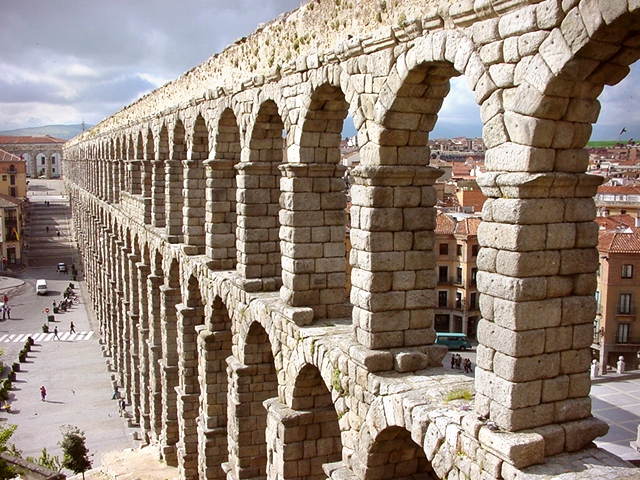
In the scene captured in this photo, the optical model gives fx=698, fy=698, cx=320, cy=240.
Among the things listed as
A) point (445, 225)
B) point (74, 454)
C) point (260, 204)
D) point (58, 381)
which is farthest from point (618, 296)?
point (58, 381)

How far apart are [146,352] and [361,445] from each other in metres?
17.7

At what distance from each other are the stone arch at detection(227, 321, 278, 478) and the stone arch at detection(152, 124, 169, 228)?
956 centimetres

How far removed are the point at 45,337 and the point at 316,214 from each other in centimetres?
3368

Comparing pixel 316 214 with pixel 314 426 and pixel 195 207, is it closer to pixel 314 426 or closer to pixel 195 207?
pixel 314 426

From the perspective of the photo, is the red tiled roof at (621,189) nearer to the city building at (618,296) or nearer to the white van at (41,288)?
the city building at (618,296)

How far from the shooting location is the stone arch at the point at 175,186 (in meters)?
20.0

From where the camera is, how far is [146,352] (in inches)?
1004

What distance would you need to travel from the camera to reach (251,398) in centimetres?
1388

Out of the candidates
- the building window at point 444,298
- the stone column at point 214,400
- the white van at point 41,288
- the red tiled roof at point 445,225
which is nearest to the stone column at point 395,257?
the stone column at point 214,400

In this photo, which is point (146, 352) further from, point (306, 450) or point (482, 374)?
point (482, 374)

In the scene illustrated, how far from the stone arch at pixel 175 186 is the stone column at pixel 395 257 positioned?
11.6 metres

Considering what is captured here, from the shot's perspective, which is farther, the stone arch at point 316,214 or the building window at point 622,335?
the building window at point 622,335

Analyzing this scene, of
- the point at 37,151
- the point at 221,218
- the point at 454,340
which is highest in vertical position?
the point at 37,151

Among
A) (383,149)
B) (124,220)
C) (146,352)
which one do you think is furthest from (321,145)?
(124,220)
